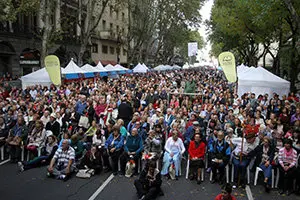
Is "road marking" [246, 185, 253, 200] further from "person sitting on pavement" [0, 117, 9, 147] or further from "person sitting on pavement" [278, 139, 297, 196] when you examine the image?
"person sitting on pavement" [0, 117, 9, 147]

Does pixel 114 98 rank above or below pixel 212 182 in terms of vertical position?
above

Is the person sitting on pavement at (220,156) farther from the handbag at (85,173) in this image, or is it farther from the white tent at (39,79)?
the white tent at (39,79)

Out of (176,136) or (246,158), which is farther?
(176,136)

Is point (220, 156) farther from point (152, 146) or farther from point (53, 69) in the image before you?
point (53, 69)

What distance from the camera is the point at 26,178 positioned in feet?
25.7

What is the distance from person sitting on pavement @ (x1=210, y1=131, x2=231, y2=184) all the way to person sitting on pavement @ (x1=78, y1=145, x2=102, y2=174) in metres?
3.18

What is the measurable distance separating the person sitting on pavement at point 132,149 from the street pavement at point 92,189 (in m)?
0.45

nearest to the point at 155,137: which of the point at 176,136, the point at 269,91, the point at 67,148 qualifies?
the point at 176,136

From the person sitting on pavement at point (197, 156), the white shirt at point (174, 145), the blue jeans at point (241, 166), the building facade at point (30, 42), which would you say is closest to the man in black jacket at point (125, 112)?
the white shirt at point (174, 145)

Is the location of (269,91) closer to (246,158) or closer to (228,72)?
(228,72)

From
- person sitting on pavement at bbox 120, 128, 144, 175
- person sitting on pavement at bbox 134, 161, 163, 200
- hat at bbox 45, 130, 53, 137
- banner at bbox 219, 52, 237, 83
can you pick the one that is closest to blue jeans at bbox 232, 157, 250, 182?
person sitting on pavement at bbox 134, 161, 163, 200

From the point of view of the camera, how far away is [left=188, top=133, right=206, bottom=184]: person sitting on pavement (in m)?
7.80

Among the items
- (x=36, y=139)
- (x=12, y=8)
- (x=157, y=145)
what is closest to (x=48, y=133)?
(x=36, y=139)

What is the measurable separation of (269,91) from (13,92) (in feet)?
47.0
